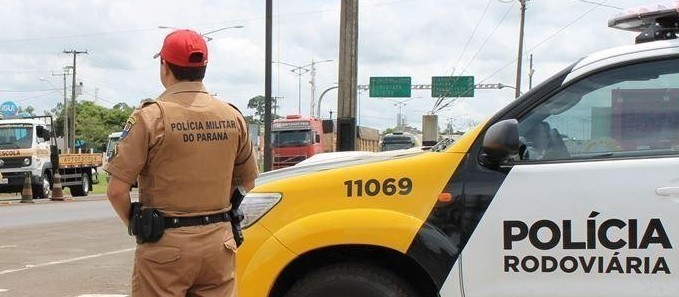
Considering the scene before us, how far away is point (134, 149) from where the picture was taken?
2865 mm

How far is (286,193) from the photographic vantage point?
3727 millimetres

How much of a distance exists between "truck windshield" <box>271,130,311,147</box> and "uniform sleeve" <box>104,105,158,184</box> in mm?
29588

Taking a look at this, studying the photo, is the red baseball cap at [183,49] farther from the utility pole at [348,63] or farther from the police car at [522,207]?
the utility pole at [348,63]

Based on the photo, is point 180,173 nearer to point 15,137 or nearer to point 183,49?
point 183,49

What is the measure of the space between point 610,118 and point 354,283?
149cm

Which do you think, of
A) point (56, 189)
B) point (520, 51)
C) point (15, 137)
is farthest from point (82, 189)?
point (520, 51)

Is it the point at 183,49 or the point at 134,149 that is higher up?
the point at 183,49

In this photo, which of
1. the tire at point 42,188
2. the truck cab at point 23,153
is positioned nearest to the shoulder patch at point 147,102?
the truck cab at point 23,153

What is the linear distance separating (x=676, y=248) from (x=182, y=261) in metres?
2.17

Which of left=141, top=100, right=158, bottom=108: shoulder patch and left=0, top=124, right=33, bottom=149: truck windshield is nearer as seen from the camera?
left=141, top=100, right=158, bottom=108: shoulder patch

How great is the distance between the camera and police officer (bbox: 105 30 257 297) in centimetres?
289

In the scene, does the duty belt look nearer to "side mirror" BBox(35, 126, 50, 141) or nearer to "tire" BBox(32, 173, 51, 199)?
"side mirror" BBox(35, 126, 50, 141)

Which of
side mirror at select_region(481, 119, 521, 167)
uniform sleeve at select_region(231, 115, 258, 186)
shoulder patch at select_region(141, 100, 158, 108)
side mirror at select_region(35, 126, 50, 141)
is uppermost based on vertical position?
shoulder patch at select_region(141, 100, 158, 108)

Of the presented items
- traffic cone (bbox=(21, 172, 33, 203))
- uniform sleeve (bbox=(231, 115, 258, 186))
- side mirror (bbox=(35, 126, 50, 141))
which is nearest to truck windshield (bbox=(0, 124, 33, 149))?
side mirror (bbox=(35, 126, 50, 141))
